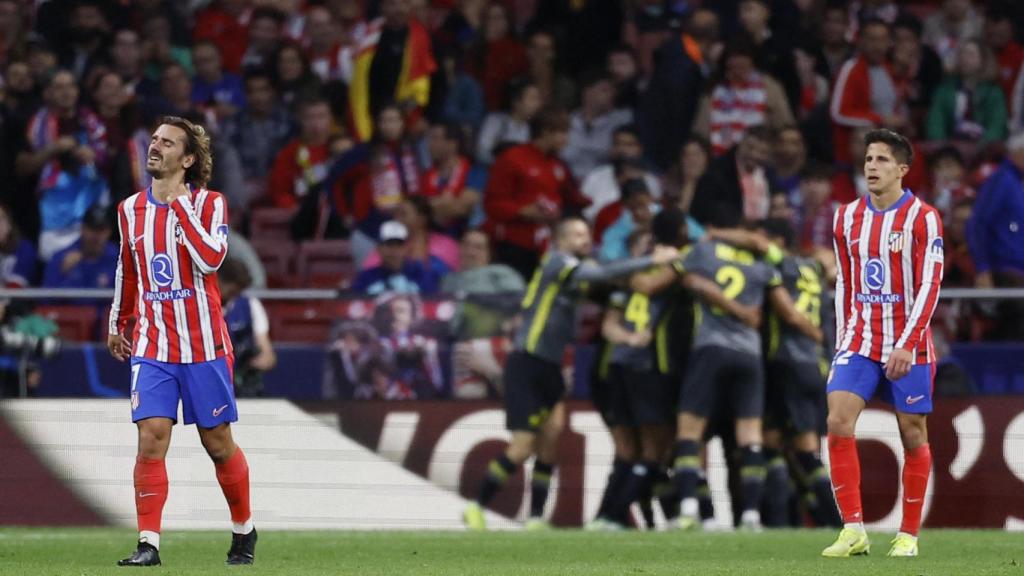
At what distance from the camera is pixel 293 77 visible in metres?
18.0

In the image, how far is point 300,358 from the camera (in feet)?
45.2

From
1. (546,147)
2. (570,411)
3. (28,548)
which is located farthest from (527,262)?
(28,548)

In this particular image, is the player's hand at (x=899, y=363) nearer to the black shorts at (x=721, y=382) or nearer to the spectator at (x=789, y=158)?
the black shorts at (x=721, y=382)

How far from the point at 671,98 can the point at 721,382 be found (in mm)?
4682

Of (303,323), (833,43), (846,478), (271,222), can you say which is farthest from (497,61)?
(846,478)

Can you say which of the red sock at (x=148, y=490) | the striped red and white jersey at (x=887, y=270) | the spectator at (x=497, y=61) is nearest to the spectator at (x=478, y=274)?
the spectator at (x=497, y=61)

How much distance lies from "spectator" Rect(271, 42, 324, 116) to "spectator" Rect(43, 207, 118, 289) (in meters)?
3.06

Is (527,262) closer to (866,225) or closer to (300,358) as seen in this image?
(300,358)

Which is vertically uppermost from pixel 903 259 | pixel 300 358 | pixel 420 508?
pixel 903 259

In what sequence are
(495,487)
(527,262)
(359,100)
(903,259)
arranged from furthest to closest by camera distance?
(359,100) < (527,262) < (495,487) < (903,259)

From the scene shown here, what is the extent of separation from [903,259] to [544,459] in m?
4.29

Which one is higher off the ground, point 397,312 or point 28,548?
point 397,312

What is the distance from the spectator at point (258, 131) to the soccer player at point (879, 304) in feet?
29.8

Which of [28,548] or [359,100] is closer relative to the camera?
[28,548]
